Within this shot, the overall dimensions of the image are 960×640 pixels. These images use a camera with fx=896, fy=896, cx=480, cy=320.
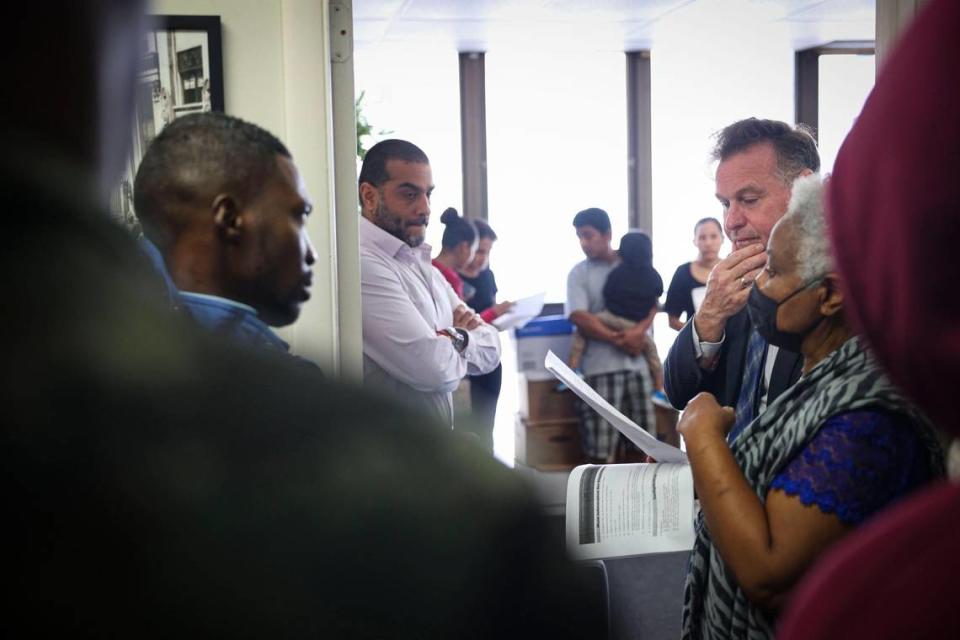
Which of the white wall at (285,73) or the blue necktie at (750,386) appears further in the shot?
the white wall at (285,73)

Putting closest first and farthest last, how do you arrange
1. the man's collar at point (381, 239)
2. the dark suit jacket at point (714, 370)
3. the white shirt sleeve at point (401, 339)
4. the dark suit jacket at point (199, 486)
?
the dark suit jacket at point (199, 486)
the dark suit jacket at point (714, 370)
the white shirt sleeve at point (401, 339)
the man's collar at point (381, 239)

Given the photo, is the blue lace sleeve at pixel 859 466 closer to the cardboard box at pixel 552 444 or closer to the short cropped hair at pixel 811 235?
the short cropped hair at pixel 811 235

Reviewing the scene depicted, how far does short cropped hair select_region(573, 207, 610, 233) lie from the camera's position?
552 centimetres

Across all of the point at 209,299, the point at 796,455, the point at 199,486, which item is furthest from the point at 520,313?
the point at 199,486

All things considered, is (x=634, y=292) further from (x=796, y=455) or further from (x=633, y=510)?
(x=796, y=455)

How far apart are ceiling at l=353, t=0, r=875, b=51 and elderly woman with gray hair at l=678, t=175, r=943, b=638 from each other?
441cm

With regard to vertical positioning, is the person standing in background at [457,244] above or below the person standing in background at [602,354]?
above

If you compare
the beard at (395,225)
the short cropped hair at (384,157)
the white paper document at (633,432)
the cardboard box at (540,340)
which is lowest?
the cardboard box at (540,340)

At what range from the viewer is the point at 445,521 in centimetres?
30

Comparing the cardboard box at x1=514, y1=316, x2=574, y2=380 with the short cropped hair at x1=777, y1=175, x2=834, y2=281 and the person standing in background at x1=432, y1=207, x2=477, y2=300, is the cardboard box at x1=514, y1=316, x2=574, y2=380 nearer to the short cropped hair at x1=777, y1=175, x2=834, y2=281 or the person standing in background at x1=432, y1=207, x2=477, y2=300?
the person standing in background at x1=432, y1=207, x2=477, y2=300

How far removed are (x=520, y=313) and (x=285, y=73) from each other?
90.0 inches

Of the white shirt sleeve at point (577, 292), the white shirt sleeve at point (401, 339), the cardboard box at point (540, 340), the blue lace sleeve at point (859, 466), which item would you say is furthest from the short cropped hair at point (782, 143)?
the cardboard box at point (540, 340)

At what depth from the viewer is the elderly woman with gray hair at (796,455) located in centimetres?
121

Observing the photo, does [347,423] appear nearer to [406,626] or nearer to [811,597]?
[406,626]
